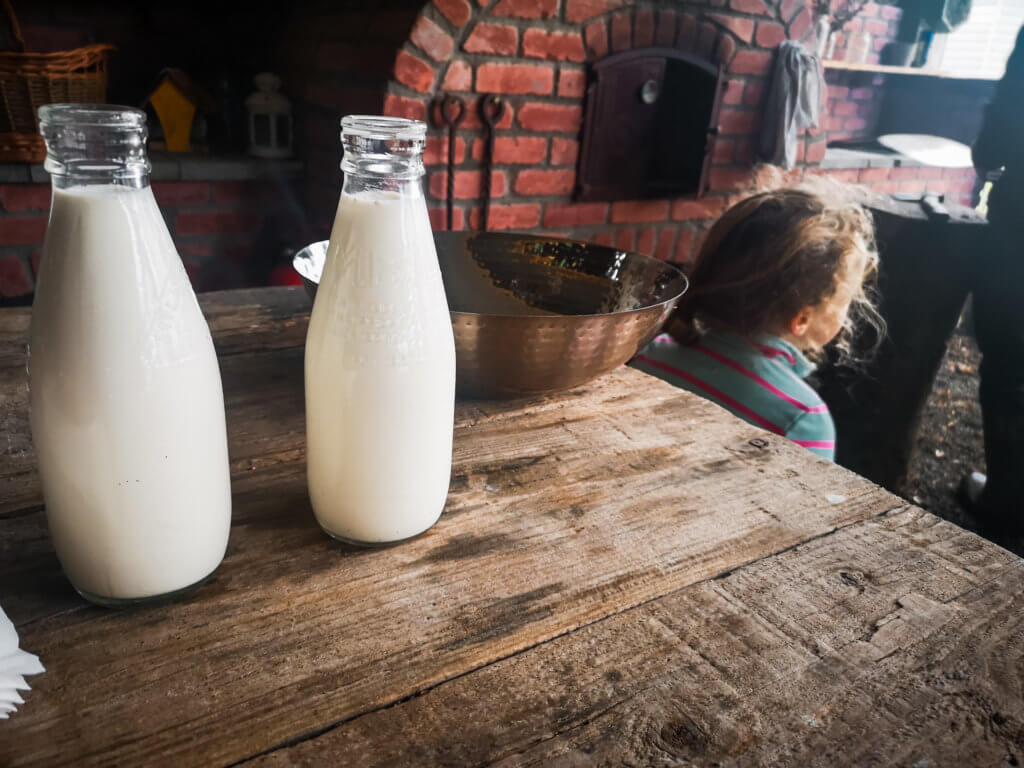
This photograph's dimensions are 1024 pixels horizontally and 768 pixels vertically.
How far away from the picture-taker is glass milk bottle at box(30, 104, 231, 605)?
345mm

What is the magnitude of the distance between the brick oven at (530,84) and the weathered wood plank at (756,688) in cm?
152

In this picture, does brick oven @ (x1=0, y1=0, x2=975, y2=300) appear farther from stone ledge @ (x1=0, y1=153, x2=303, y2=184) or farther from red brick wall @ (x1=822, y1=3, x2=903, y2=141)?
red brick wall @ (x1=822, y1=3, x2=903, y2=141)

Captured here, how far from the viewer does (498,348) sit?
62cm

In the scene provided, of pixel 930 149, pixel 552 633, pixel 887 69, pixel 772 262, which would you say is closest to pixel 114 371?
pixel 552 633

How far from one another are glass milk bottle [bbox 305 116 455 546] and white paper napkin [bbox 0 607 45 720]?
6.7 inches

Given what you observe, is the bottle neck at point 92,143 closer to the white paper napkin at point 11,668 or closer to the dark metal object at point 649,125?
the white paper napkin at point 11,668

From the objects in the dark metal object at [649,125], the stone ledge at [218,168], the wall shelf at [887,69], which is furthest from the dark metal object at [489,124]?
the wall shelf at [887,69]

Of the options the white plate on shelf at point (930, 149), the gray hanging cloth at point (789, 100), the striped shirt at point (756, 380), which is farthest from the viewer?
the white plate on shelf at point (930, 149)

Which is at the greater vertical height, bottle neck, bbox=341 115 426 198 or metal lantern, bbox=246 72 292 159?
bottle neck, bbox=341 115 426 198

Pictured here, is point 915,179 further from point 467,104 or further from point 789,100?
point 467,104

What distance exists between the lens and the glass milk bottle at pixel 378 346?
42cm

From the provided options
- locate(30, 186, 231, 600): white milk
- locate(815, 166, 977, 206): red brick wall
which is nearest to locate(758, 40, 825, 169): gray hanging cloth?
locate(815, 166, 977, 206): red brick wall


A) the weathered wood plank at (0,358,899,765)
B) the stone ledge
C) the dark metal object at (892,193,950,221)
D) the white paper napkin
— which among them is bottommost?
the stone ledge

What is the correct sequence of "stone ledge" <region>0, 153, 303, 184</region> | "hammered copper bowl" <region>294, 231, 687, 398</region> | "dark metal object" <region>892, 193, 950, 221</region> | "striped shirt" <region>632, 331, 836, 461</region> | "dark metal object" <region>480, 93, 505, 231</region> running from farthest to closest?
"stone ledge" <region>0, 153, 303, 184</region>, "dark metal object" <region>480, 93, 505, 231</region>, "dark metal object" <region>892, 193, 950, 221</region>, "striped shirt" <region>632, 331, 836, 461</region>, "hammered copper bowl" <region>294, 231, 687, 398</region>
